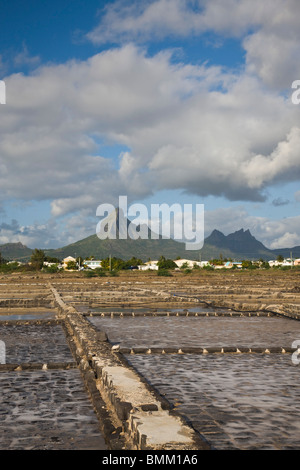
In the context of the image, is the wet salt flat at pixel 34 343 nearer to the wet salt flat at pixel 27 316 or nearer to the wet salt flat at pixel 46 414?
the wet salt flat at pixel 46 414

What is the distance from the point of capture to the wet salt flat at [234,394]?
5160 millimetres

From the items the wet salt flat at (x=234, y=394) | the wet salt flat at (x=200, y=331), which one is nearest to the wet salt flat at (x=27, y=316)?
the wet salt flat at (x=200, y=331)

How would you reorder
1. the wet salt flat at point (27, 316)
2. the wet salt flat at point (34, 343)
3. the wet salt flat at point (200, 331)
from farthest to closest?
the wet salt flat at point (27, 316) < the wet salt flat at point (200, 331) < the wet salt flat at point (34, 343)

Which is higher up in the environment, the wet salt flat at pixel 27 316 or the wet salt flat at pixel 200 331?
the wet salt flat at pixel 200 331

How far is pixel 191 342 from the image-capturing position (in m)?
12.4

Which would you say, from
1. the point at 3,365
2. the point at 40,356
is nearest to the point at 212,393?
the point at 3,365

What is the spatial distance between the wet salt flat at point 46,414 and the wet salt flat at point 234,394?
1240 mm

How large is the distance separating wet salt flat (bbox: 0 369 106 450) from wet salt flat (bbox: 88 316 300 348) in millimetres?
4139

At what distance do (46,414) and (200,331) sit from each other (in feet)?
29.8

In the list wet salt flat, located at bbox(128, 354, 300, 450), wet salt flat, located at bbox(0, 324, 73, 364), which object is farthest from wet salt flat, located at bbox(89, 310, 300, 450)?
wet salt flat, located at bbox(0, 324, 73, 364)

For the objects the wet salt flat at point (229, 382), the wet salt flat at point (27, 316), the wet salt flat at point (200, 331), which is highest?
the wet salt flat at point (229, 382)

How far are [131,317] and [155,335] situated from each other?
5120 millimetres

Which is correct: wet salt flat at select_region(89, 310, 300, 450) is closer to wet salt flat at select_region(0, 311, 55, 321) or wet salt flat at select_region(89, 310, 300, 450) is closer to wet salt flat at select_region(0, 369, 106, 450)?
wet salt flat at select_region(0, 369, 106, 450)
